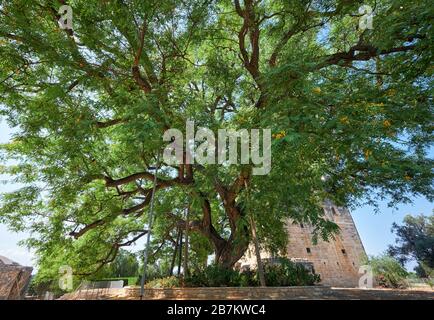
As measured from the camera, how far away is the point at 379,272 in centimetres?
1392

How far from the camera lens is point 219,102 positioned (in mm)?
9938

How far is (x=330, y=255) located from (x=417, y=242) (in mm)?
5706

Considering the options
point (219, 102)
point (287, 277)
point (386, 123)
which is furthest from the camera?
point (219, 102)

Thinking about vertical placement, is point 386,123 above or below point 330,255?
below

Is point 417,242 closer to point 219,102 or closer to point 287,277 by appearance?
point 287,277

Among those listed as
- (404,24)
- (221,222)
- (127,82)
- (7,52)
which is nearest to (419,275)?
(221,222)

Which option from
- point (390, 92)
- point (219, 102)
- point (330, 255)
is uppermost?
point (219, 102)

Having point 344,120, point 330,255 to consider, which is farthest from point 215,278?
point 330,255

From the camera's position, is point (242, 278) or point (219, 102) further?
point (219, 102)

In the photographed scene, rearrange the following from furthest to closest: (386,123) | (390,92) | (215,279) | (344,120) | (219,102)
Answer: (219,102), (215,279), (390,92), (386,123), (344,120)

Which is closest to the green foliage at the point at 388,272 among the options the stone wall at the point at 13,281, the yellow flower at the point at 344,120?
the yellow flower at the point at 344,120

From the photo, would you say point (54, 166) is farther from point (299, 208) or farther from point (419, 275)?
point (419, 275)

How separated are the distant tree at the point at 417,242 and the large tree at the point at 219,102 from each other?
1165 centimetres

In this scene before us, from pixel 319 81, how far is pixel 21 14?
6382 millimetres
